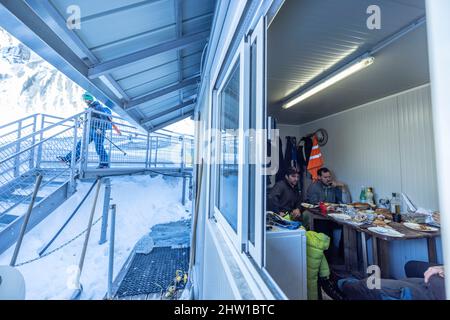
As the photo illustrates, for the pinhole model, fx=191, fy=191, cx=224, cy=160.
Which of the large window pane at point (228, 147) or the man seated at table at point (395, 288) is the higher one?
the large window pane at point (228, 147)

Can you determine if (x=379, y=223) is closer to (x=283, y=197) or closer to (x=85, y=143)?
(x=283, y=197)

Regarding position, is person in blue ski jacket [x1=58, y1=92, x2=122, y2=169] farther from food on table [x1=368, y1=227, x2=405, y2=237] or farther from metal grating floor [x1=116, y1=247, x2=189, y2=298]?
food on table [x1=368, y1=227, x2=405, y2=237]

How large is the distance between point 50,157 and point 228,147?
3.01 m

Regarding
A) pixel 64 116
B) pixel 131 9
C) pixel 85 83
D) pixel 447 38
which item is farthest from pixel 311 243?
pixel 64 116

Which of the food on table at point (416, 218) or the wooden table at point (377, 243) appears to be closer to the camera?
the wooden table at point (377, 243)

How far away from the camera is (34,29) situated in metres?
1.19

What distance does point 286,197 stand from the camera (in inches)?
101

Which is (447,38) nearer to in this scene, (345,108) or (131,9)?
(131,9)

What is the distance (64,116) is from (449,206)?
405cm

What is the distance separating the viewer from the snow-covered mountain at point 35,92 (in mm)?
2660

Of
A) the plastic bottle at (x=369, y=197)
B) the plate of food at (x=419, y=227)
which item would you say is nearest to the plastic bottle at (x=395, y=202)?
the plastic bottle at (x=369, y=197)

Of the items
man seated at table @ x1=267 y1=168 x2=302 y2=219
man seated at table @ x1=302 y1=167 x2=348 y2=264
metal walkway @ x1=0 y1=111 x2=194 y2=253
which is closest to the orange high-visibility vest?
man seated at table @ x1=302 y1=167 x2=348 y2=264

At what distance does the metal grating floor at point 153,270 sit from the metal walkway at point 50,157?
131cm

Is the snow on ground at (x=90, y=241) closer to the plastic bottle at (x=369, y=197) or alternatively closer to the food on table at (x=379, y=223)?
the food on table at (x=379, y=223)
